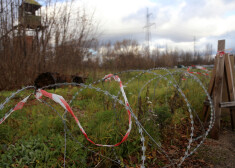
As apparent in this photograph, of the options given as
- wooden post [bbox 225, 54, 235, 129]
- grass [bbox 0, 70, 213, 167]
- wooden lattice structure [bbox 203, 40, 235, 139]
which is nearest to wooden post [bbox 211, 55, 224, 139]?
wooden lattice structure [bbox 203, 40, 235, 139]

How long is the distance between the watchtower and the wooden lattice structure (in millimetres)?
5459

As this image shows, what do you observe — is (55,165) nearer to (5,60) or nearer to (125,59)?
(5,60)

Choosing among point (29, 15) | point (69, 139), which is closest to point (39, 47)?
point (29, 15)

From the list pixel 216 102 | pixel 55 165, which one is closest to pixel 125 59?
pixel 216 102

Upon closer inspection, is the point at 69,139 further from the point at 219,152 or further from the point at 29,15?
the point at 29,15

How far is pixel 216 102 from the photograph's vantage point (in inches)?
142

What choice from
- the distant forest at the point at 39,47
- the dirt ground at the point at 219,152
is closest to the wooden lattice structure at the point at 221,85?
the dirt ground at the point at 219,152

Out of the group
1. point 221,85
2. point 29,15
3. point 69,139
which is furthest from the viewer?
point 29,15

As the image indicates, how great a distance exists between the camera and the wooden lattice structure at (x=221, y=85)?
3592 millimetres

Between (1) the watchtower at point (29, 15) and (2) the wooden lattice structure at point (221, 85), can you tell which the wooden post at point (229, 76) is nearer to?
(2) the wooden lattice structure at point (221, 85)

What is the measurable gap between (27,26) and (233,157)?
6.46 meters

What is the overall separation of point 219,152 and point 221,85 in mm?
1253

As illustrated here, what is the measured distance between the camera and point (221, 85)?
3.63m

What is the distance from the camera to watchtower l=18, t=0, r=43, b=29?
233 inches
